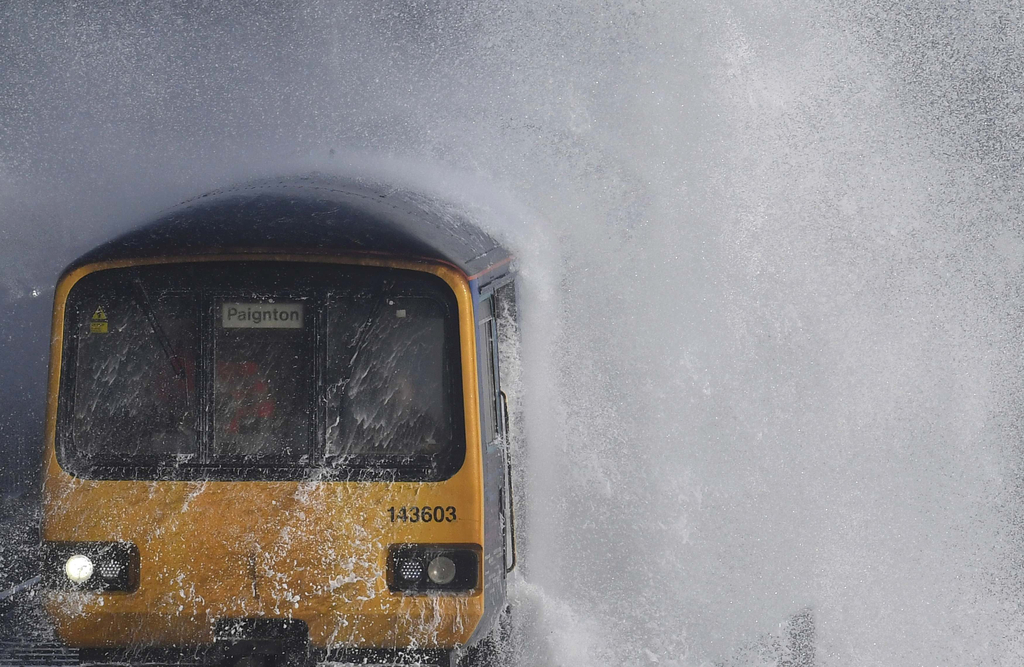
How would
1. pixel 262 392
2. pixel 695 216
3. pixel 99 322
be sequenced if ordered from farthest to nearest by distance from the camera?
pixel 695 216 → pixel 99 322 → pixel 262 392

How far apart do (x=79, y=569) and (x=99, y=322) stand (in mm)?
1104

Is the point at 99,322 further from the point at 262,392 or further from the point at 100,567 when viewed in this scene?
the point at 100,567

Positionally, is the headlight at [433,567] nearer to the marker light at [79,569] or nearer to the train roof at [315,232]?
the train roof at [315,232]

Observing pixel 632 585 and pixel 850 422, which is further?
pixel 850 422

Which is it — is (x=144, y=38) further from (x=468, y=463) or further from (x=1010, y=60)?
(x=1010, y=60)

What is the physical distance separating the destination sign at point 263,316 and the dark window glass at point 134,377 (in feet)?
0.54

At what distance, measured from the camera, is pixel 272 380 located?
4328 millimetres

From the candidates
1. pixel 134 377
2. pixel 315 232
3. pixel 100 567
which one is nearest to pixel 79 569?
pixel 100 567

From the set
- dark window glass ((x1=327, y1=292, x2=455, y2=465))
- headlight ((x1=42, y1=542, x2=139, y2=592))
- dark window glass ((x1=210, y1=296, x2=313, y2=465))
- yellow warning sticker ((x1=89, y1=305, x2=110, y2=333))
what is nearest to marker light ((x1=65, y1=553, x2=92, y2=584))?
headlight ((x1=42, y1=542, x2=139, y2=592))

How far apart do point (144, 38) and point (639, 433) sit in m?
5.00

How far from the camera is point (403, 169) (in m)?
7.69

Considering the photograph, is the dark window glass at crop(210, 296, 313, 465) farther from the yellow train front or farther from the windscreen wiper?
the windscreen wiper

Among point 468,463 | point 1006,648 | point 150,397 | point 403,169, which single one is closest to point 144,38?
point 403,169

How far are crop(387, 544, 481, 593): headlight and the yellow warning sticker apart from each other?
166cm
